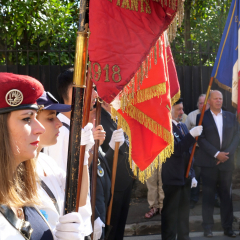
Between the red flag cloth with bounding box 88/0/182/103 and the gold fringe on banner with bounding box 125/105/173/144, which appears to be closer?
the red flag cloth with bounding box 88/0/182/103

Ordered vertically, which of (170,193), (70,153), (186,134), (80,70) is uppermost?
(80,70)

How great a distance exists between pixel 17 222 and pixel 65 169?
120 cm

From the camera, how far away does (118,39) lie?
1.93 meters

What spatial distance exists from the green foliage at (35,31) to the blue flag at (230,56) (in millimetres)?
Answer: 2691

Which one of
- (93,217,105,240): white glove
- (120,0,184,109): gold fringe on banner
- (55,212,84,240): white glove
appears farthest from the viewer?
(93,217,105,240): white glove

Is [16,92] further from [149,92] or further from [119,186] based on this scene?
[119,186]

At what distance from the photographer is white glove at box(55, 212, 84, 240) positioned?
1516 millimetres

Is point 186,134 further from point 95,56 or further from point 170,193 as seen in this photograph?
point 95,56

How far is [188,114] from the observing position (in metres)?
6.64

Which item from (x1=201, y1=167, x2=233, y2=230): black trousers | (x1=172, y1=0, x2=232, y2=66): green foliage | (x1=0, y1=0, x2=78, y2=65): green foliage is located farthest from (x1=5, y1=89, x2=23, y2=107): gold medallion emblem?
(x1=172, y1=0, x2=232, y2=66): green foliage

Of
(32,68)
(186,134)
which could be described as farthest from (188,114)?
(32,68)

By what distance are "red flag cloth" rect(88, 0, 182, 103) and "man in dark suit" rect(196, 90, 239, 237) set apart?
3.55m

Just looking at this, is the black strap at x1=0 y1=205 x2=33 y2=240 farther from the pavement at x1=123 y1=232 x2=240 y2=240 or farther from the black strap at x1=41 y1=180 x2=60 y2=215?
the pavement at x1=123 y1=232 x2=240 y2=240

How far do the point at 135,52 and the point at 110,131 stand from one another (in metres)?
1.81
